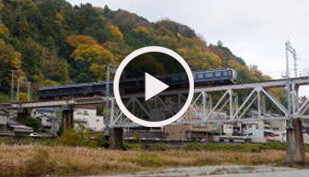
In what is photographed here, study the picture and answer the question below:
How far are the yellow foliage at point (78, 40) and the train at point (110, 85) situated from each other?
38143 mm

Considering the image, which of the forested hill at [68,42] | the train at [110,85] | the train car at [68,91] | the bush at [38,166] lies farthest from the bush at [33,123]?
the bush at [38,166]

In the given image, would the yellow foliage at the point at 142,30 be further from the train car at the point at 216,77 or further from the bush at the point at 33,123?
the train car at the point at 216,77

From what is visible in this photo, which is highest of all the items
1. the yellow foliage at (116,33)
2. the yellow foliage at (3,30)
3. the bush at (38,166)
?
the yellow foliage at (116,33)

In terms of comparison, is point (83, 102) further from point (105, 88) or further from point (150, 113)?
point (150, 113)

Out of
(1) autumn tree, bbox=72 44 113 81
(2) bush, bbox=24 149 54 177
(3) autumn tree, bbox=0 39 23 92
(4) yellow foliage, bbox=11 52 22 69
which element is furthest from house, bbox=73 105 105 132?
(2) bush, bbox=24 149 54 177

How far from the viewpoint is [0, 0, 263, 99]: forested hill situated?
254ft

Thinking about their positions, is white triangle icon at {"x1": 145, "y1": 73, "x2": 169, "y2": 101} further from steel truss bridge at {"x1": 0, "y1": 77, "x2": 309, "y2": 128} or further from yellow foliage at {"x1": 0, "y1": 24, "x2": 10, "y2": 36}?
yellow foliage at {"x1": 0, "y1": 24, "x2": 10, "y2": 36}

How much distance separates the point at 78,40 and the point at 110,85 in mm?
48569

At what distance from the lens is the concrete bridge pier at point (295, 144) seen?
103ft

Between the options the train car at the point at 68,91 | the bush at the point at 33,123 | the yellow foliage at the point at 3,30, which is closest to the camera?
the train car at the point at 68,91

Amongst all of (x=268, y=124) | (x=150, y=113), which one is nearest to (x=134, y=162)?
(x=150, y=113)

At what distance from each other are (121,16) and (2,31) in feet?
152

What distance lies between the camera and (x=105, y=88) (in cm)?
4534

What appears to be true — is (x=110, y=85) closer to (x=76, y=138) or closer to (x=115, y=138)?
(x=115, y=138)
